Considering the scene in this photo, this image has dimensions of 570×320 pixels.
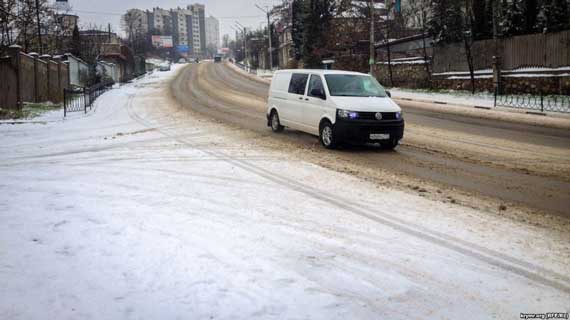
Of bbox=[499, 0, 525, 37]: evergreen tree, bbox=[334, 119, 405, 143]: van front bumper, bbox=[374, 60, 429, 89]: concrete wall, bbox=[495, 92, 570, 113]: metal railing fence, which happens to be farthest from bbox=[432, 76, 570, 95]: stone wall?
bbox=[334, 119, 405, 143]: van front bumper

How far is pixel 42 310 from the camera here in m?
3.92

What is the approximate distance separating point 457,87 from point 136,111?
21.0m

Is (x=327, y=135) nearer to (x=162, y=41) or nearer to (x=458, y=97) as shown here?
(x=458, y=97)

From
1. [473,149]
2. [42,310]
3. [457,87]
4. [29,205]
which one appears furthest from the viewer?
[457,87]

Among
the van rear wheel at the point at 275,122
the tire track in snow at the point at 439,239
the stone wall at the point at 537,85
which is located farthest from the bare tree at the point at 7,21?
the stone wall at the point at 537,85

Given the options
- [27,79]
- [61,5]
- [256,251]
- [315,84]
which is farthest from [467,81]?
[61,5]

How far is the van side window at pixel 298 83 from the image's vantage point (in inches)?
508

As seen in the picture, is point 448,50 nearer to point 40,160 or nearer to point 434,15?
point 434,15

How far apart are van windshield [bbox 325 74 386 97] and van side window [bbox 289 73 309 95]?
0.86 metres

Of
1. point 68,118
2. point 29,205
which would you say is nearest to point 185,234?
point 29,205

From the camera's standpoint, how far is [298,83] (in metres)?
13.2

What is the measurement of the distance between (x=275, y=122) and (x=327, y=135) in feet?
10.8

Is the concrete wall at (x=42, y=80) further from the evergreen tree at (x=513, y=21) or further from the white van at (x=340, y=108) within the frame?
the evergreen tree at (x=513, y=21)

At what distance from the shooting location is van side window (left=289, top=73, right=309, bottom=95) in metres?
12.9
